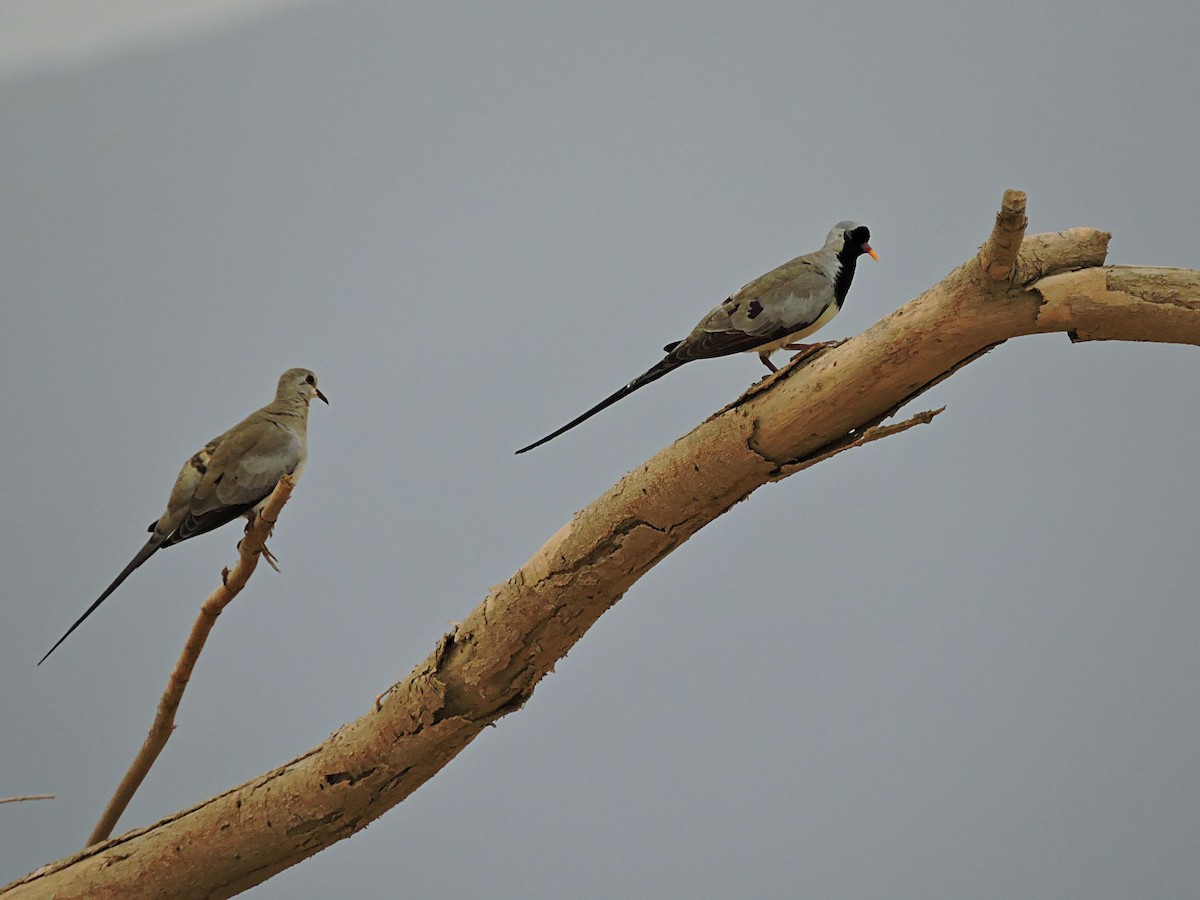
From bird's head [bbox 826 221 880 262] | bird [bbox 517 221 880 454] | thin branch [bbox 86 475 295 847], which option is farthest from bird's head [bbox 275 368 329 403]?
bird's head [bbox 826 221 880 262]

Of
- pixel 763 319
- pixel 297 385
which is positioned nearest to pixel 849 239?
pixel 763 319

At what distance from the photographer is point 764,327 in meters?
2.33

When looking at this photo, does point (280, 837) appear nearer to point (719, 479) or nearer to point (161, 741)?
point (161, 741)

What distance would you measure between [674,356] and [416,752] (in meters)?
1.00

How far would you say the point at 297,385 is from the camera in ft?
10.1

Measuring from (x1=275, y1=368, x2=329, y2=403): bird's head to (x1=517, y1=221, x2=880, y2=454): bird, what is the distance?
3.27 feet

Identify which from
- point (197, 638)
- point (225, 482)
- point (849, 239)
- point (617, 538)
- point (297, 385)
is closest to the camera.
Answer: point (617, 538)

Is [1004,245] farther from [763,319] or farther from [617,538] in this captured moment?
[617,538]

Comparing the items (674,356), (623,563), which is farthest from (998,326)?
(623,563)

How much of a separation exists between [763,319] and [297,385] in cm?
140

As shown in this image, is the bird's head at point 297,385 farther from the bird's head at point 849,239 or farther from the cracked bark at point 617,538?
the bird's head at point 849,239

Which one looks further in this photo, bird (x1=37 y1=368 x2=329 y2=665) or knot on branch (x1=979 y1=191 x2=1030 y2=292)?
bird (x1=37 y1=368 x2=329 y2=665)

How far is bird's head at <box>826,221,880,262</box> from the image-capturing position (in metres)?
2.57

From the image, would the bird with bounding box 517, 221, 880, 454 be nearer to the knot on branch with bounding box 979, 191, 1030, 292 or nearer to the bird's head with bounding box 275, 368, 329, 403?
the knot on branch with bounding box 979, 191, 1030, 292
